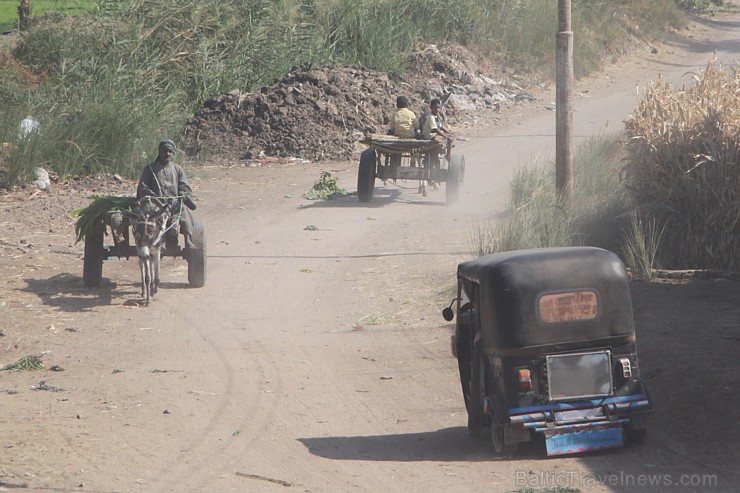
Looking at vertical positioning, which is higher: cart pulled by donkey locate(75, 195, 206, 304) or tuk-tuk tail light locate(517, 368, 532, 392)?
cart pulled by donkey locate(75, 195, 206, 304)

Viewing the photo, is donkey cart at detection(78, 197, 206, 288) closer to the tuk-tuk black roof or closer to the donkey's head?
the donkey's head

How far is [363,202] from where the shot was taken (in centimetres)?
1759

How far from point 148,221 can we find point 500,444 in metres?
6.37

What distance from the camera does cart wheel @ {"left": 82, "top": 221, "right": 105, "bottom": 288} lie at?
Result: 12.6m

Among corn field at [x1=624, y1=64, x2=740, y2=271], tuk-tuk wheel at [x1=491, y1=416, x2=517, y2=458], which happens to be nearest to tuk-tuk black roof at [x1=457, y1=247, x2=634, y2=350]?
tuk-tuk wheel at [x1=491, y1=416, x2=517, y2=458]

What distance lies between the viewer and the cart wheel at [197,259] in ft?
41.2

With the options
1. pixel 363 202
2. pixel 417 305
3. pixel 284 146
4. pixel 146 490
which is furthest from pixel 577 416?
pixel 284 146

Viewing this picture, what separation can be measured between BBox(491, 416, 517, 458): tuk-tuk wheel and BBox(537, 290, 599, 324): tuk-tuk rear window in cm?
83

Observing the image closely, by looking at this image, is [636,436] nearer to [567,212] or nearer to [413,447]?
[413,447]

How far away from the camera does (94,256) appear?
12688mm

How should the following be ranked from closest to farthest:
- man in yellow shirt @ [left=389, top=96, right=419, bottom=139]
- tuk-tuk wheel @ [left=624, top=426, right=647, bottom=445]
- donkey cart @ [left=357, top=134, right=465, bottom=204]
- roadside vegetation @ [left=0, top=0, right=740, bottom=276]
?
tuk-tuk wheel @ [left=624, top=426, right=647, bottom=445], roadside vegetation @ [left=0, top=0, right=740, bottom=276], donkey cart @ [left=357, top=134, right=465, bottom=204], man in yellow shirt @ [left=389, top=96, right=419, bottom=139]

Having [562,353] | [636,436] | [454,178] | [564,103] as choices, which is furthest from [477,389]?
[454,178]

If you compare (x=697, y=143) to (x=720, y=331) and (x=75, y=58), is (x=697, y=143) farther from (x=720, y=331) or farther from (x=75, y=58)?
(x=75, y=58)

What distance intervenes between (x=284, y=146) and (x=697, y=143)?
12.0 metres
